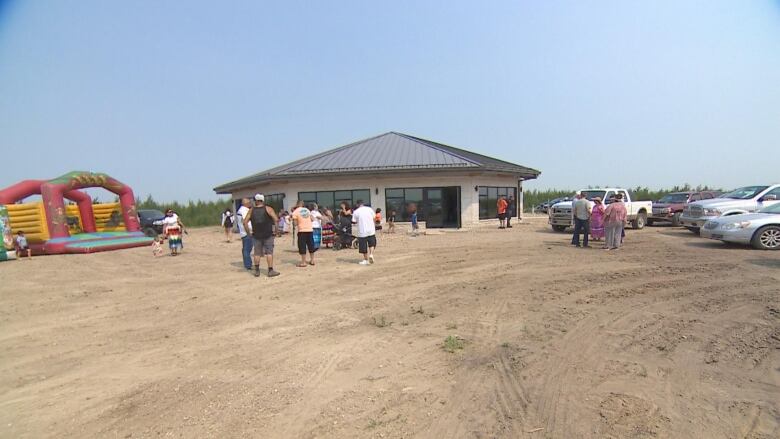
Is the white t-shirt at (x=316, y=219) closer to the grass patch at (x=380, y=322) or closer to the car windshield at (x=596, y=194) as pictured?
the grass patch at (x=380, y=322)

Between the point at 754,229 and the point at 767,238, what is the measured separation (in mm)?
402

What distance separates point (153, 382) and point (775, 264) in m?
11.5

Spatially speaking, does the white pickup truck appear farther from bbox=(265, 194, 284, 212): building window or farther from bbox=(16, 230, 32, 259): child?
bbox=(16, 230, 32, 259): child

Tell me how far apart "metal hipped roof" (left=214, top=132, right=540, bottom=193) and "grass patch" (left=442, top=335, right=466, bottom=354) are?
606 inches

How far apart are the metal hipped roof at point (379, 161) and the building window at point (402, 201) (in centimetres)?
137

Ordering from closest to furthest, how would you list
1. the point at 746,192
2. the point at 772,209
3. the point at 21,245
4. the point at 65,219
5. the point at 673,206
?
the point at 772,209 < the point at 21,245 < the point at 746,192 < the point at 65,219 < the point at 673,206

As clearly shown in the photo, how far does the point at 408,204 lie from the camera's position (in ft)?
66.3

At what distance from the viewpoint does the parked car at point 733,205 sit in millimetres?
12727

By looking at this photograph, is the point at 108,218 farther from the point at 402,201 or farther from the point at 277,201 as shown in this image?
the point at 402,201

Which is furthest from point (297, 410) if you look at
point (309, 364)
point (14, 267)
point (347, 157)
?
point (347, 157)

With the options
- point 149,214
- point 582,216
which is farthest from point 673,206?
point 149,214

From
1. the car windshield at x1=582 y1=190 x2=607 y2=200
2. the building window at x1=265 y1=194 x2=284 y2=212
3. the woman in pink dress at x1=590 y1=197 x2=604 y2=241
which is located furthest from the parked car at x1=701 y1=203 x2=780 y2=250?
the building window at x1=265 y1=194 x2=284 y2=212

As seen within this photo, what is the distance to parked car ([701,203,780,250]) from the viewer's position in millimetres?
9922

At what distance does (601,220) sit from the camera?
1197 cm
